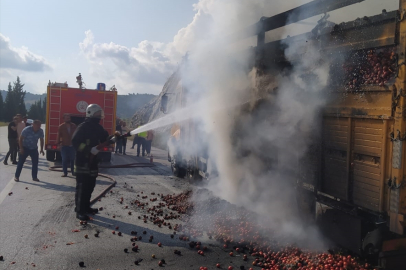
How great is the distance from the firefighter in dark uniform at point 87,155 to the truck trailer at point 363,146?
3800 millimetres

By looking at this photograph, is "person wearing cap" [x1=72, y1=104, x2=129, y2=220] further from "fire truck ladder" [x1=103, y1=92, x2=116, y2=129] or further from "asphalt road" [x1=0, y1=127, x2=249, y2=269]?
"fire truck ladder" [x1=103, y1=92, x2=116, y2=129]

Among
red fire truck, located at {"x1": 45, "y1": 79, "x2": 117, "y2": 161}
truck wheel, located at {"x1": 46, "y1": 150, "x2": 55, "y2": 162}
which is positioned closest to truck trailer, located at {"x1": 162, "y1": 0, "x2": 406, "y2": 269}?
red fire truck, located at {"x1": 45, "y1": 79, "x2": 117, "y2": 161}

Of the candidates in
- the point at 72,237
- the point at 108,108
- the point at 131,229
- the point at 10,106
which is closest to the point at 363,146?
the point at 131,229

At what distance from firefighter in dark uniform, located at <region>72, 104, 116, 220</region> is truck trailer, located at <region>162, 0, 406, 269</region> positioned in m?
3.80

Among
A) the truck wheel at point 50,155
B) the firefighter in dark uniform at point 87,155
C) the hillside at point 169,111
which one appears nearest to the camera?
the firefighter in dark uniform at point 87,155

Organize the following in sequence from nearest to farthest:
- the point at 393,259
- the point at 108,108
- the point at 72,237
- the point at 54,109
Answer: the point at 393,259
the point at 72,237
the point at 54,109
the point at 108,108

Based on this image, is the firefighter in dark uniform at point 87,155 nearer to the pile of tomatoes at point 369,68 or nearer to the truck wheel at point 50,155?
the pile of tomatoes at point 369,68

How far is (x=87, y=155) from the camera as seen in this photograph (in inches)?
268

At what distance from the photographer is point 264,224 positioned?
588cm

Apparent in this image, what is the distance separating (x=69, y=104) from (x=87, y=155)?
8519 mm

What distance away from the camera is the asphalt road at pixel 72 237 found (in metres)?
4.60

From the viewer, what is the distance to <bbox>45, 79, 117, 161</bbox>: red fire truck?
14.3 m

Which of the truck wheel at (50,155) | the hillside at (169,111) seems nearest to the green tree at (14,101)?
the hillside at (169,111)

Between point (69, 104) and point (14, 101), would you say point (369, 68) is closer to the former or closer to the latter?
point (69, 104)
